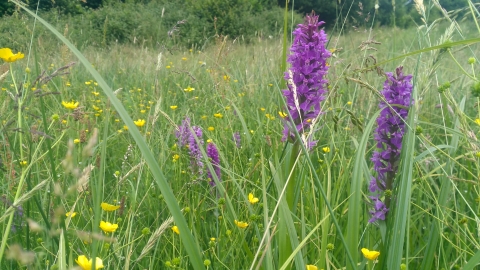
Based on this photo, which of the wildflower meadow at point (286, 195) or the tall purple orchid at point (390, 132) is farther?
the tall purple orchid at point (390, 132)

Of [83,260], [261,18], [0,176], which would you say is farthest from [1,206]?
[261,18]

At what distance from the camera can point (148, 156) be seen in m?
0.60

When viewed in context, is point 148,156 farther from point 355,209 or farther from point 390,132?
point 390,132

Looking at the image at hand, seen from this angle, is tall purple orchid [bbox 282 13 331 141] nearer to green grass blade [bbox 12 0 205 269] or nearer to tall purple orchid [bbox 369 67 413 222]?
tall purple orchid [bbox 369 67 413 222]

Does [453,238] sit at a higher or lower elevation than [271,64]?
higher

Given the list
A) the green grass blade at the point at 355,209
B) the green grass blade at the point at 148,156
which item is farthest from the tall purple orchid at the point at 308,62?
the green grass blade at the point at 148,156

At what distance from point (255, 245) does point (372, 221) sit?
29cm

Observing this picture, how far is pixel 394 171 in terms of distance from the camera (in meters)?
1.09

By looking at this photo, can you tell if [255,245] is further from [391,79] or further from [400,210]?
[391,79]

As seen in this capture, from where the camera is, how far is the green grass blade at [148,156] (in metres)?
0.59

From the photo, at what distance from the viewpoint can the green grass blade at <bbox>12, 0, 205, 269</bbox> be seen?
59 centimetres

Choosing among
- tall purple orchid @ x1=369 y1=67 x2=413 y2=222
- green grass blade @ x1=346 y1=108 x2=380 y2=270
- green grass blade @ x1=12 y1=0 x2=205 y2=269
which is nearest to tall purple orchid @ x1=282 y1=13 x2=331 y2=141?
tall purple orchid @ x1=369 y1=67 x2=413 y2=222

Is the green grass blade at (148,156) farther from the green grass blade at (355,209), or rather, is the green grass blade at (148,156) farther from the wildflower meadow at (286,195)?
the green grass blade at (355,209)

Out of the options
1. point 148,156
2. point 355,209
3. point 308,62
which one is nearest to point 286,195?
point 355,209
